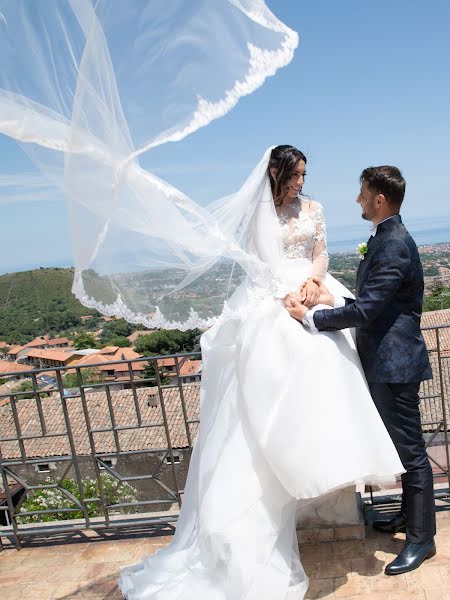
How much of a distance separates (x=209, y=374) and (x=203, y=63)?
4.73ft

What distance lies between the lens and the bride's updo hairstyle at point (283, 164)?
9.10 feet

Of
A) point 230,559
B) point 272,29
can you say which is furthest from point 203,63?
point 230,559

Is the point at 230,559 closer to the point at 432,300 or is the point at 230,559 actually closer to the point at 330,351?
the point at 330,351

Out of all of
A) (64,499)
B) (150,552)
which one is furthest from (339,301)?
(64,499)

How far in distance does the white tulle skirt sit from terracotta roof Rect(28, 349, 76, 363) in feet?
166

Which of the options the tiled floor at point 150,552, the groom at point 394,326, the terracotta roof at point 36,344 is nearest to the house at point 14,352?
the terracotta roof at point 36,344

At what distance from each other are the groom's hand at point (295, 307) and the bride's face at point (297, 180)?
51 centimetres

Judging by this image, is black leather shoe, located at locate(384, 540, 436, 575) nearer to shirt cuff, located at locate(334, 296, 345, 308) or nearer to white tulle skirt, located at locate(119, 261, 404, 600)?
white tulle skirt, located at locate(119, 261, 404, 600)

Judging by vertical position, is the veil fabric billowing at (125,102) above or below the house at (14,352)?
above

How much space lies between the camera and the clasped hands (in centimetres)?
267

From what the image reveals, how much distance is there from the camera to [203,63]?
85.4 inches

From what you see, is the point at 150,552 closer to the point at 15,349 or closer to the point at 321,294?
the point at 321,294

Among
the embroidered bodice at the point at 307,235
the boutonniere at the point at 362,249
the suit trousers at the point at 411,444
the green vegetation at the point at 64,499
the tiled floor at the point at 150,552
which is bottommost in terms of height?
the green vegetation at the point at 64,499

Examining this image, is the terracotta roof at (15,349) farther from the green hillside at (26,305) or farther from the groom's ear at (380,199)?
the groom's ear at (380,199)
